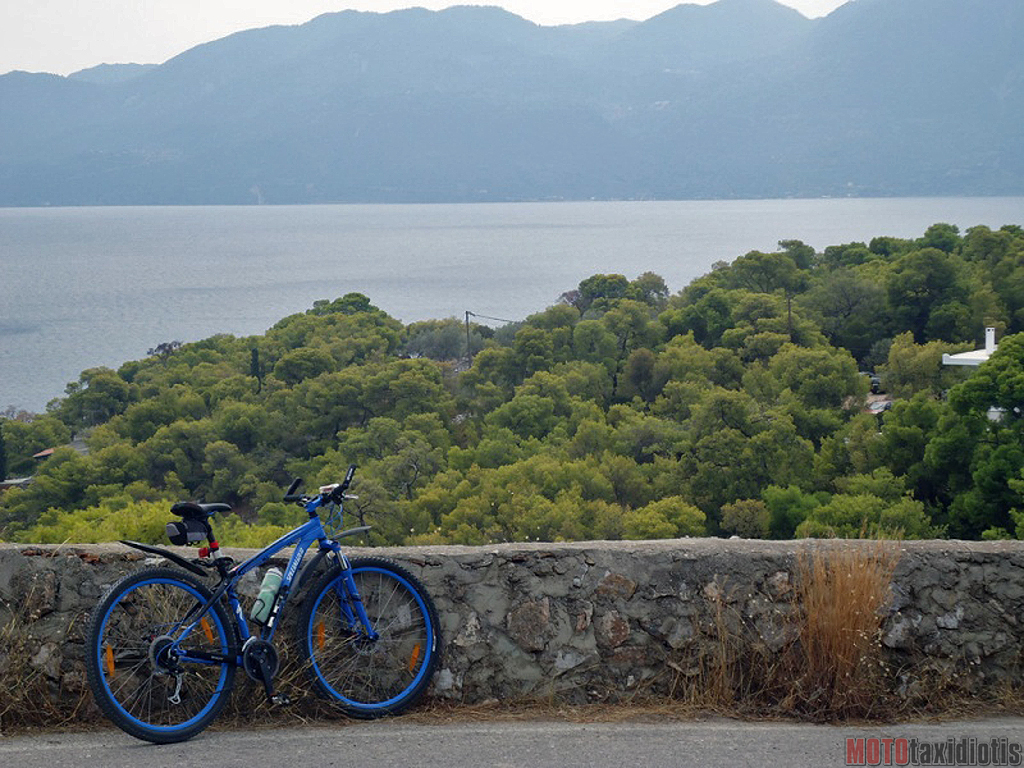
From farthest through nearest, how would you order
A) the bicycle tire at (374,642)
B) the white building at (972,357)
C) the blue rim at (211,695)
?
the white building at (972,357) < the bicycle tire at (374,642) < the blue rim at (211,695)

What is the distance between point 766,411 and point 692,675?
43102 millimetres

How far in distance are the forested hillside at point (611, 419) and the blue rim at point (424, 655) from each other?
16.3 m

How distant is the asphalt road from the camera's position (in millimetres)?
4520

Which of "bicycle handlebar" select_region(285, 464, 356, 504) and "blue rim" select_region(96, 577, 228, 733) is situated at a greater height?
"bicycle handlebar" select_region(285, 464, 356, 504)

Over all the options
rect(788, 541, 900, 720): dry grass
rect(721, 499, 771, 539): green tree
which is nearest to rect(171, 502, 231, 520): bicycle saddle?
rect(788, 541, 900, 720): dry grass

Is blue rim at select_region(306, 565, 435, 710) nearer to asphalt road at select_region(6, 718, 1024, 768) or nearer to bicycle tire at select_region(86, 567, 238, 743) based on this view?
asphalt road at select_region(6, 718, 1024, 768)

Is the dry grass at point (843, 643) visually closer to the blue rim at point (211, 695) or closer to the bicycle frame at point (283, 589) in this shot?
the bicycle frame at point (283, 589)

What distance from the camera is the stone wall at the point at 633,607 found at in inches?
208

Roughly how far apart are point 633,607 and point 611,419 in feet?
182

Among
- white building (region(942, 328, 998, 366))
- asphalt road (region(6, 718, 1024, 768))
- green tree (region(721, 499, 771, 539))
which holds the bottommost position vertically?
green tree (region(721, 499, 771, 539))

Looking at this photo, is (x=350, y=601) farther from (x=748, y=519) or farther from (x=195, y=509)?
(x=748, y=519)

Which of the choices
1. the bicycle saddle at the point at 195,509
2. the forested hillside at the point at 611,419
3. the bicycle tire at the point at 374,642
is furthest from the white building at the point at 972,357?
the bicycle saddle at the point at 195,509

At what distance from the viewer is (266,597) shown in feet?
16.4

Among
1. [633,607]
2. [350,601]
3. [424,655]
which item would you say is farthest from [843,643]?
[350,601]
